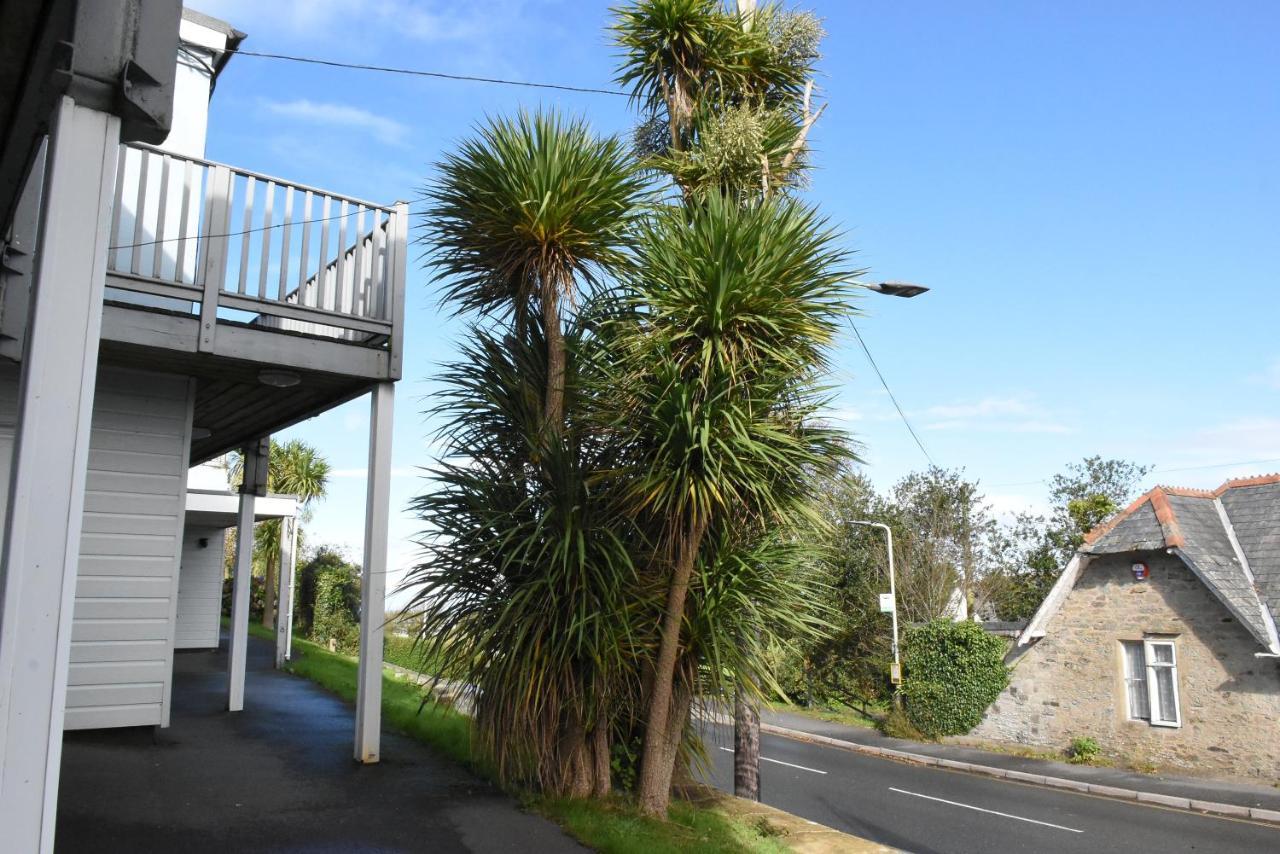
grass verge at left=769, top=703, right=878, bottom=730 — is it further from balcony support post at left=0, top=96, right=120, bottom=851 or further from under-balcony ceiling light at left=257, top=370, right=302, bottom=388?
balcony support post at left=0, top=96, right=120, bottom=851

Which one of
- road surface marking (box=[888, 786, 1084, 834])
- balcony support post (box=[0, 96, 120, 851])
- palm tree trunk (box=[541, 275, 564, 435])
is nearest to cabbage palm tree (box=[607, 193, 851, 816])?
palm tree trunk (box=[541, 275, 564, 435])

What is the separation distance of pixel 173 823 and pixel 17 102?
3.91 m

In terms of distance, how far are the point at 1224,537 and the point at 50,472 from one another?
19991 mm

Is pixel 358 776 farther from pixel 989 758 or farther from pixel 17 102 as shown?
pixel 989 758

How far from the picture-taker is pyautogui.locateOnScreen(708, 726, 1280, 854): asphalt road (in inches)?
431

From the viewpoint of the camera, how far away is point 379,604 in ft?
24.0

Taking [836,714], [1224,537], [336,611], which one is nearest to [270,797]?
[1224,537]

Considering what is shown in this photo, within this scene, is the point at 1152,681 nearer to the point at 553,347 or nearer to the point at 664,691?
the point at 664,691

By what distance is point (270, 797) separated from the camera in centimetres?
603

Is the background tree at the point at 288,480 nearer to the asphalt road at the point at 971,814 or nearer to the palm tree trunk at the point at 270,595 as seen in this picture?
the palm tree trunk at the point at 270,595

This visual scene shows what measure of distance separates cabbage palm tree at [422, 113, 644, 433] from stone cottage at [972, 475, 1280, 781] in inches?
537

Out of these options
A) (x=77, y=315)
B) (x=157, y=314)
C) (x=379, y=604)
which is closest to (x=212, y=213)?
(x=157, y=314)

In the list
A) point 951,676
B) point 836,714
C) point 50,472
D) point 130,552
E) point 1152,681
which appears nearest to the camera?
point 50,472

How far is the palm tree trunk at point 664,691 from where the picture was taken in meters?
6.86
